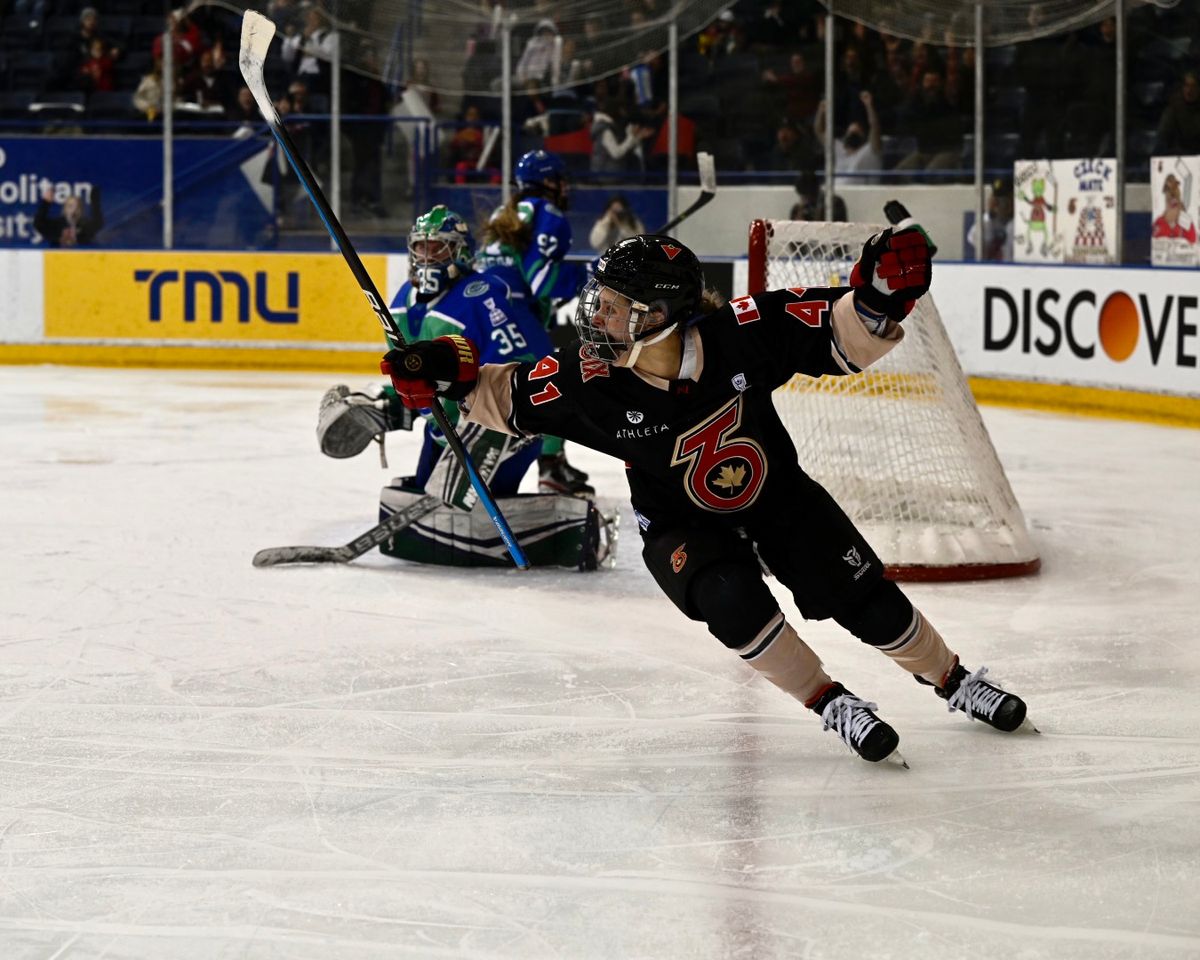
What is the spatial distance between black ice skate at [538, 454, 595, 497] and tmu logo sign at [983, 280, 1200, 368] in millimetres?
3134

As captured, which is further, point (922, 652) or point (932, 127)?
point (932, 127)

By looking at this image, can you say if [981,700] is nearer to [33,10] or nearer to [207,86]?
[207,86]

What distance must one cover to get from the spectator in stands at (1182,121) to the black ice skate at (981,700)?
5.43 meters

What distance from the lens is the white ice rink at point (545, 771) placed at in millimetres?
2232

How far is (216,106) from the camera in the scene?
10422mm

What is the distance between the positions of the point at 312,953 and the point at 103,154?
8679mm

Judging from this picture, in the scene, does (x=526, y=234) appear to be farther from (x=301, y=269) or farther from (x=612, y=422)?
(x=301, y=269)

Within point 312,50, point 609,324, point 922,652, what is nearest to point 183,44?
point 312,50

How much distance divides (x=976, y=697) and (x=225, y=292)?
25.5 feet

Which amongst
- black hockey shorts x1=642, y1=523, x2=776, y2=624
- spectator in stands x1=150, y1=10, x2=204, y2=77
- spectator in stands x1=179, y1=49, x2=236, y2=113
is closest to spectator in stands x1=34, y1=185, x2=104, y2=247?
spectator in stands x1=179, y1=49, x2=236, y2=113

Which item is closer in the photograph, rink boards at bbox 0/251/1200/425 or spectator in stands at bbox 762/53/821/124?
spectator in stands at bbox 762/53/821/124

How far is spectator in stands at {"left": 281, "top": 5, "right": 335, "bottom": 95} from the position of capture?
977 cm

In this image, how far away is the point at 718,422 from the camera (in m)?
2.88

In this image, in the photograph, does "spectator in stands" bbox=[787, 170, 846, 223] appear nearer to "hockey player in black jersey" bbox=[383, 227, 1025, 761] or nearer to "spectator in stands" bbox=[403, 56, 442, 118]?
"spectator in stands" bbox=[403, 56, 442, 118]
